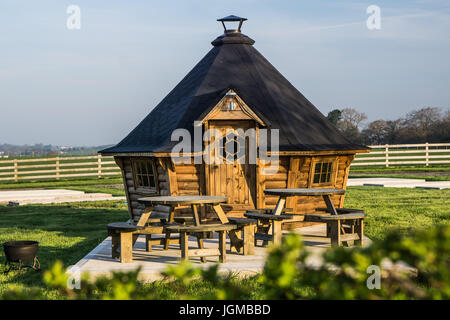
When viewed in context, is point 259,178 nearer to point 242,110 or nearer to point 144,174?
point 242,110

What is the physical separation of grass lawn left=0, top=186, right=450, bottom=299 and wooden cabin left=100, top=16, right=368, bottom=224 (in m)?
1.67

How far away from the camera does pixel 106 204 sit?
19.8 metres

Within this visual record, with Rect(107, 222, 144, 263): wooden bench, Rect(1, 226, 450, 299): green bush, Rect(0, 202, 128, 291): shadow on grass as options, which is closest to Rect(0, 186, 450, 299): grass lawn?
Rect(0, 202, 128, 291): shadow on grass

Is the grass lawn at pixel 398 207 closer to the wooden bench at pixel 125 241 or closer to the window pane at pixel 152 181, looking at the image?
the window pane at pixel 152 181

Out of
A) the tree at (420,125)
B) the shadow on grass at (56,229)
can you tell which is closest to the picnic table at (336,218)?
the shadow on grass at (56,229)

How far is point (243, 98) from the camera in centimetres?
1204

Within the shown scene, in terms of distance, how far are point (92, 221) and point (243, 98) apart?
634 cm

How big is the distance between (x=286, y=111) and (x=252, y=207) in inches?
101

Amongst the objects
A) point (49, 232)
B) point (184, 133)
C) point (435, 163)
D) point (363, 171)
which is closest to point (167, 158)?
point (184, 133)

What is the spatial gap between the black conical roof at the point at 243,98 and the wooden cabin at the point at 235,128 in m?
0.02

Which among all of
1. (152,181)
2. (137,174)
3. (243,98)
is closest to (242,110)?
(243,98)

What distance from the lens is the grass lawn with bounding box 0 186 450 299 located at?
8.66 m

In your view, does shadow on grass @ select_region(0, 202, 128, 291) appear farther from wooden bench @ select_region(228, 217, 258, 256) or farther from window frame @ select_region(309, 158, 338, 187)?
window frame @ select_region(309, 158, 338, 187)
